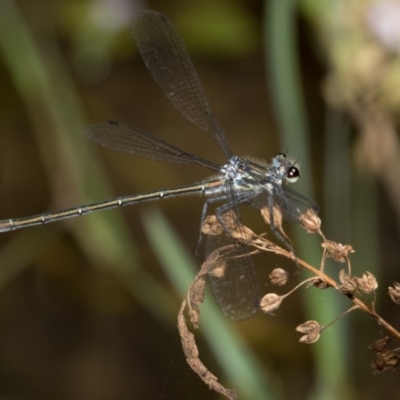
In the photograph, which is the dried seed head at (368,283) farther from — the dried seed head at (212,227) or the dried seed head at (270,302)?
the dried seed head at (212,227)

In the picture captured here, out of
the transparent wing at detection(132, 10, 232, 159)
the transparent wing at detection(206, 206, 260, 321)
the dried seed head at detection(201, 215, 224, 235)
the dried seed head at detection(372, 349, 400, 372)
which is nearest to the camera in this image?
the dried seed head at detection(372, 349, 400, 372)

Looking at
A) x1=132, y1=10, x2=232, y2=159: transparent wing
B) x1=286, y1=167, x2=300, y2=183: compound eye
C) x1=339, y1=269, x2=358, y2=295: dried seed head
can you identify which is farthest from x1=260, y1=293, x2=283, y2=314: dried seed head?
x1=132, y1=10, x2=232, y2=159: transparent wing

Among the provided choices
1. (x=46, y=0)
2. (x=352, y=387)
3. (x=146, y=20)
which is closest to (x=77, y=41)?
(x=46, y=0)

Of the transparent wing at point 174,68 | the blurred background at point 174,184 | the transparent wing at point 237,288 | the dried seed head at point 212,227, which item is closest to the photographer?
the dried seed head at point 212,227

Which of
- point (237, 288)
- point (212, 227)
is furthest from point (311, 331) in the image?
point (237, 288)

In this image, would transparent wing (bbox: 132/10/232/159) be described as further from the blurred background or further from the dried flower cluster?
the dried flower cluster

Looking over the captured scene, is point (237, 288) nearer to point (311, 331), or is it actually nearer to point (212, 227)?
point (212, 227)

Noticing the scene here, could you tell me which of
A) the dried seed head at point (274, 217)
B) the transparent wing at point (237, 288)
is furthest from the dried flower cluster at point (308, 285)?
the transparent wing at point (237, 288)

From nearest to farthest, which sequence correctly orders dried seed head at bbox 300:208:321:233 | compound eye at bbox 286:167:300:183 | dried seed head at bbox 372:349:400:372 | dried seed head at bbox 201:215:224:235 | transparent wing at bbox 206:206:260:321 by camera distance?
dried seed head at bbox 372:349:400:372, dried seed head at bbox 300:208:321:233, dried seed head at bbox 201:215:224:235, transparent wing at bbox 206:206:260:321, compound eye at bbox 286:167:300:183
